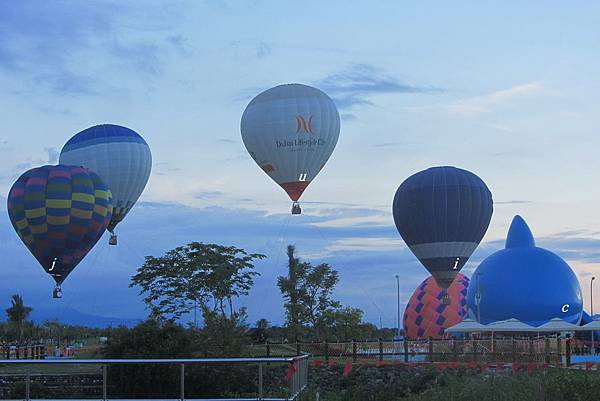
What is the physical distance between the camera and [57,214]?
48188 millimetres

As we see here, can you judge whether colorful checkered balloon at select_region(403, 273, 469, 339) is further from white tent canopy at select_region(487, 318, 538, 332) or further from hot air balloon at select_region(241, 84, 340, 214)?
hot air balloon at select_region(241, 84, 340, 214)

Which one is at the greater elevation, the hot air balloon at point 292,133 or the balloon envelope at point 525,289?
the hot air balloon at point 292,133

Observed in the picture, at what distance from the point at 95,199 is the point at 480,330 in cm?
2851

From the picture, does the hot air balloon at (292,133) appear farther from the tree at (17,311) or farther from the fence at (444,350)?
the tree at (17,311)

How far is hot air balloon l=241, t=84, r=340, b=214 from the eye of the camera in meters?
51.6

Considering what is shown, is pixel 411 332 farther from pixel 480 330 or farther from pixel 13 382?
pixel 13 382

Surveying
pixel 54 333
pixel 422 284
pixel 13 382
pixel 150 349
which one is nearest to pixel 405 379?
pixel 150 349

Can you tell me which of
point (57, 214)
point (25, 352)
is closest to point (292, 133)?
point (57, 214)

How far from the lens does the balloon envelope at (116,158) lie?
55.9 metres

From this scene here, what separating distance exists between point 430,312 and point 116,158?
34.0 m

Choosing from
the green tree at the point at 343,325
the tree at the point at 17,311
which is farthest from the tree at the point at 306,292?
the tree at the point at 17,311

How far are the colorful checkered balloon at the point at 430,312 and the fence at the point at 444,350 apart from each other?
30406 mm

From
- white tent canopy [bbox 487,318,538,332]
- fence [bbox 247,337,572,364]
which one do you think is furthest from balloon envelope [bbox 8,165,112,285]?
white tent canopy [bbox 487,318,538,332]

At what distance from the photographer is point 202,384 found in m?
30.7
